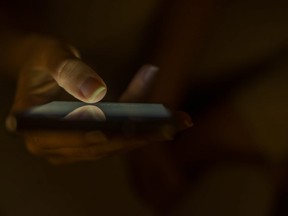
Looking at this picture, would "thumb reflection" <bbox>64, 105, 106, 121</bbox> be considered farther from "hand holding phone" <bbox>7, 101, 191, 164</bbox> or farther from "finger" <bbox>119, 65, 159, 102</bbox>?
"finger" <bbox>119, 65, 159, 102</bbox>

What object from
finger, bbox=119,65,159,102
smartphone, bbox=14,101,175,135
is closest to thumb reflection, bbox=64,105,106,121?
smartphone, bbox=14,101,175,135

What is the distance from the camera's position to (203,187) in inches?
26.1

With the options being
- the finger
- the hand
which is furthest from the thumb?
the finger

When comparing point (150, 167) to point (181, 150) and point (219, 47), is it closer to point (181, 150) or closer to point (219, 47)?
point (181, 150)

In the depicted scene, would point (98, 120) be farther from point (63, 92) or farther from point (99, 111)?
point (63, 92)

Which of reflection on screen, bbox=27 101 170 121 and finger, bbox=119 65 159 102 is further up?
reflection on screen, bbox=27 101 170 121

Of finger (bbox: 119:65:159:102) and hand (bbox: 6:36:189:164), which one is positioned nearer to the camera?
hand (bbox: 6:36:189:164)

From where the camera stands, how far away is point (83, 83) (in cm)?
52

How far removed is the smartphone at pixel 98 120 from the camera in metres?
0.48

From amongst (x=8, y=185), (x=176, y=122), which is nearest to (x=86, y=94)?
(x=176, y=122)

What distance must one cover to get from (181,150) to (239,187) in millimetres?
107

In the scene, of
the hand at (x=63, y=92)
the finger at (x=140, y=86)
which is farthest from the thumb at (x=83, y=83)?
the finger at (x=140, y=86)

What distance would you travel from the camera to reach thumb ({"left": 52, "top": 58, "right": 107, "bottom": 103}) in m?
0.52

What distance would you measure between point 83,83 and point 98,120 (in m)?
0.05
